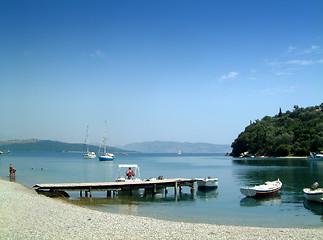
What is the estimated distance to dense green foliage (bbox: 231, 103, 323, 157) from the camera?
5866 inches

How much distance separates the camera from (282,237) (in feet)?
55.7

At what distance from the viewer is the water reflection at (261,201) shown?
31.0 meters

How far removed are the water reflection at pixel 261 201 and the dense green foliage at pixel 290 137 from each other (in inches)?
4927

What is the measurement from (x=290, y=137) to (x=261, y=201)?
13870 centimetres

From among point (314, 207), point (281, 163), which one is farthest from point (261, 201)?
point (281, 163)

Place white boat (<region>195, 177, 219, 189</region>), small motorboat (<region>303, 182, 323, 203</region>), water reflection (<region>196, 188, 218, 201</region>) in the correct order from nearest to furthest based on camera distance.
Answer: small motorboat (<region>303, 182, 323, 203</region>), water reflection (<region>196, 188, 218, 201</region>), white boat (<region>195, 177, 219, 189</region>)

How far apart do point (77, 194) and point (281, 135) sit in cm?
14587

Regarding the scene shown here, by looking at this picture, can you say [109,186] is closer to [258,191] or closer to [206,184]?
[206,184]

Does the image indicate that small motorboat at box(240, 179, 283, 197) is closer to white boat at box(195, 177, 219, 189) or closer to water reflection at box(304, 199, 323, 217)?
water reflection at box(304, 199, 323, 217)

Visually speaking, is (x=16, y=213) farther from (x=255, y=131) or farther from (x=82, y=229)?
(x=255, y=131)

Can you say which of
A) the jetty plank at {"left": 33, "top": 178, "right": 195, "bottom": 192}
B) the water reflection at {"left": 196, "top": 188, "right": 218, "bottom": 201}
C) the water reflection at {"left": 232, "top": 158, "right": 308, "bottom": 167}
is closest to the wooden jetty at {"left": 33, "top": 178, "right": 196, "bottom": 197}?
the jetty plank at {"left": 33, "top": 178, "right": 195, "bottom": 192}

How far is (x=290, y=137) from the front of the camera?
6270 inches

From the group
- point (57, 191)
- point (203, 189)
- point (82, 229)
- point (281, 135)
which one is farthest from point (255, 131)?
point (82, 229)

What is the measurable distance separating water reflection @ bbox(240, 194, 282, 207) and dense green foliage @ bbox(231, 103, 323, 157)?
411 ft
